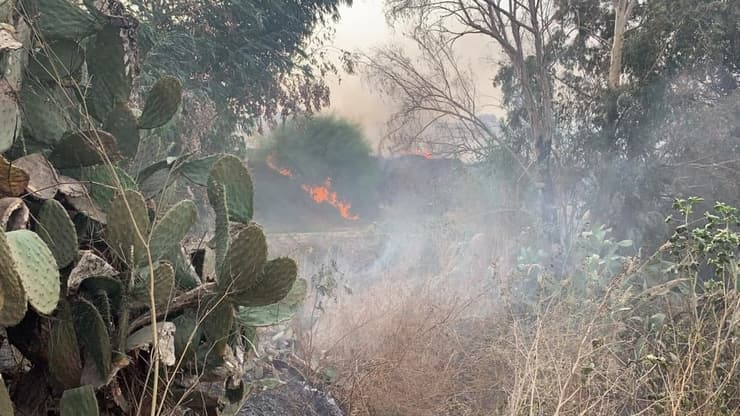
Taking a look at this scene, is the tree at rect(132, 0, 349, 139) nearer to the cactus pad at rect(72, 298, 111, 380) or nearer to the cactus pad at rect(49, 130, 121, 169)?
the cactus pad at rect(49, 130, 121, 169)

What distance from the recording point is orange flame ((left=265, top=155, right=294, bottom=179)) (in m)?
10.1

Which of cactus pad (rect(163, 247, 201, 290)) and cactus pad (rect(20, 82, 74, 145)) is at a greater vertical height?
cactus pad (rect(20, 82, 74, 145))

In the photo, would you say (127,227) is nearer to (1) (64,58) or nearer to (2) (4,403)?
(2) (4,403)

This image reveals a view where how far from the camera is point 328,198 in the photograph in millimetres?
11445

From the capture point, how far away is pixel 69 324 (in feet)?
2.88

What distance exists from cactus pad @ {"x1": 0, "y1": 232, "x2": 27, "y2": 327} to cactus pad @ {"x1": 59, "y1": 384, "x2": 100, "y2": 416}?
19 centimetres

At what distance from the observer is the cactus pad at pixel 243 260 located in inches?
39.7

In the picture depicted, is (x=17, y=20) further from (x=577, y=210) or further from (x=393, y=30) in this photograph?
(x=393, y=30)

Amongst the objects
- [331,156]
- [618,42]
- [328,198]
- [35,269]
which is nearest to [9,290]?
[35,269]

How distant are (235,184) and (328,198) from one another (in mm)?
10314

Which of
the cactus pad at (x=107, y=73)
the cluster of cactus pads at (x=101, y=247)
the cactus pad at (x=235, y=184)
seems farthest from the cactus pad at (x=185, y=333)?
the cactus pad at (x=107, y=73)

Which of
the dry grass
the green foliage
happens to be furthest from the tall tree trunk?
the green foliage

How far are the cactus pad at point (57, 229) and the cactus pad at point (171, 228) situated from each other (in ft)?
0.44

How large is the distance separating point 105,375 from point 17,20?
66 cm
